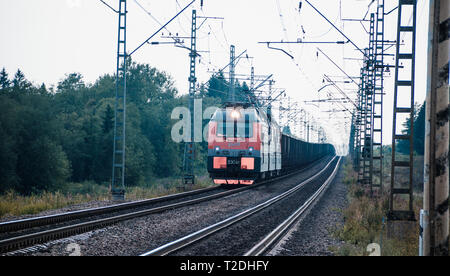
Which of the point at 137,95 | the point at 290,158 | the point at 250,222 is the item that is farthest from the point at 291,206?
the point at 137,95

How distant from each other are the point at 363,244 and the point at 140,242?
15.1 ft

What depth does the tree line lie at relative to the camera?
138 ft

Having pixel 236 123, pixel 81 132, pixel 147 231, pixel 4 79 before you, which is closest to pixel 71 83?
pixel 4 79

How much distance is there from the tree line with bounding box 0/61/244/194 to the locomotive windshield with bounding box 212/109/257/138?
5492 millimetres

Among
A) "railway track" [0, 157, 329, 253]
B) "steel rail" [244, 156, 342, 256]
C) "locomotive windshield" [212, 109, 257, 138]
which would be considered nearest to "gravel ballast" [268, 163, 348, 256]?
"steel rail" [244, 156, 342, 256]

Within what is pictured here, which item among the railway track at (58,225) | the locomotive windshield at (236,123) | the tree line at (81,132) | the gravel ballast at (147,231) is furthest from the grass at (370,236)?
the tree line at (81,132)

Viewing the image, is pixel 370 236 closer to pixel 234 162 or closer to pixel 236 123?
pixel 234 162

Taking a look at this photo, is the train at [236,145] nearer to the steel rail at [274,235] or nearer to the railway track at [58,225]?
the railway track at [58,225]

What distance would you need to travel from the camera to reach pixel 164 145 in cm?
6331

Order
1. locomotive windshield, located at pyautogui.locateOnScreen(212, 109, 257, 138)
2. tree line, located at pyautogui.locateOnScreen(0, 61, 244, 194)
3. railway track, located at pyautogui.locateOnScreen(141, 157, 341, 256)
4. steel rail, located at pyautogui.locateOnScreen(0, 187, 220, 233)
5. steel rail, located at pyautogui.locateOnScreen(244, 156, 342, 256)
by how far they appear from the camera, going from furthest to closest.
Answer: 1. tree line, located at pyautogui.locateOnScreen(0, 61, 244, 194)
2. locomotive windshield, located at pyautogui.locateOnScreen(212, 109, 257, 138)
3. steel rail, located at pyautogui.locateOnScreen(0, 187, 220, 233)
4. steel rail, located at pyautogui.locateOnScreen(244, 156, 342, 256)
5. railway track, located at pyautogui.locateOnScreen(141, 157, 341, 256)

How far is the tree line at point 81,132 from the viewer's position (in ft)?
138

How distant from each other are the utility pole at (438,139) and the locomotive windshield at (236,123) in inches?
618

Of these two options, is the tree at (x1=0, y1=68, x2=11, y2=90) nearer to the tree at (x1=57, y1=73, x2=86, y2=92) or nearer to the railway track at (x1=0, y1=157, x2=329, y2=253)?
the tree at (x1=57, y1=73, x2=86, y2=92)
